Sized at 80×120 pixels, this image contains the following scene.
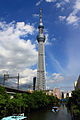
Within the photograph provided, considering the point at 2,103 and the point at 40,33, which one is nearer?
the point at 2,103

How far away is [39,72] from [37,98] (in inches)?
4840

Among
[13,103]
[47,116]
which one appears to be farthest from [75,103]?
[13,103]

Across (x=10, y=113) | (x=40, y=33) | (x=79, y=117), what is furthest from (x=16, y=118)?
(x=40, y=33)

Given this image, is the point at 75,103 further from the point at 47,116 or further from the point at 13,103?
the point at 13,103

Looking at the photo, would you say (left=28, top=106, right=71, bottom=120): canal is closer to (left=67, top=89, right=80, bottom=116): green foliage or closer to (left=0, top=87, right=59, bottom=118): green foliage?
(left=67, top=89, right=80, bottom=116): green foliage

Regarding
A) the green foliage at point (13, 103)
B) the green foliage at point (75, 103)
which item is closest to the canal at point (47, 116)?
the green foliage at point (75, 103)

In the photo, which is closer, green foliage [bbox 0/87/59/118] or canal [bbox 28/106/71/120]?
green foliage [bbox 0/87/59/118]

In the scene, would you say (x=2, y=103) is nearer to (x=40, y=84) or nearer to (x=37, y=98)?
(x=37, y=98)

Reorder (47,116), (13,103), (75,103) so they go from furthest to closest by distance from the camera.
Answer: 1. (75,103)
2. (47,116)
3. (13,103)

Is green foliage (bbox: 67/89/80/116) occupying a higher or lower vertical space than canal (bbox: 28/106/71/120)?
higher

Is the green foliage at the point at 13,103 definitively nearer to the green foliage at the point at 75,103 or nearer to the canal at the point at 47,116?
the canal at the point at 47,116

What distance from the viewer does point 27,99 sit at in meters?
60.8

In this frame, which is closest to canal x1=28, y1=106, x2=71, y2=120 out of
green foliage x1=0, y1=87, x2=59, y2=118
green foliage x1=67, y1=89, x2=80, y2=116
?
green foliage x1=67, y1=89, x2=80, y2=116

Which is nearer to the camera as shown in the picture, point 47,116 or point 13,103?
point 13,103
